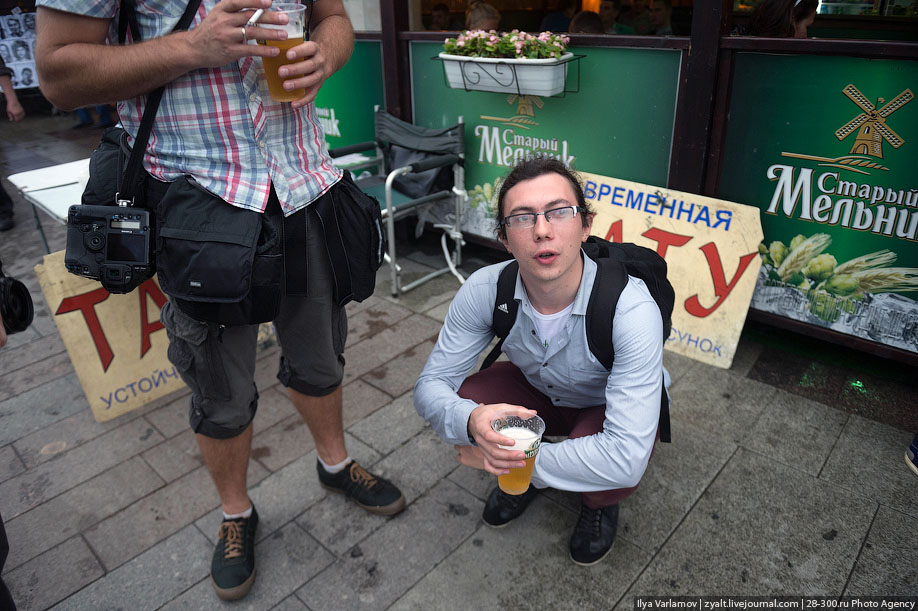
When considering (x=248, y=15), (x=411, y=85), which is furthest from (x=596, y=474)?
(x=411, y=85)

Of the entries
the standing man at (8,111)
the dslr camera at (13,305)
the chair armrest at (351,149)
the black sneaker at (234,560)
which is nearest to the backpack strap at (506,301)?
the black sneaker at (234,560)

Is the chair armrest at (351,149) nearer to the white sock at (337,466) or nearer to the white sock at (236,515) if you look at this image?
the white sock at (337,466)

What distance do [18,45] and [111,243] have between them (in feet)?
19.2

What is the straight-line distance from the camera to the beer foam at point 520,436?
67.8 inches

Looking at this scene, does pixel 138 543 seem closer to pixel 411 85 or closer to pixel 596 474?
pixel 596 474

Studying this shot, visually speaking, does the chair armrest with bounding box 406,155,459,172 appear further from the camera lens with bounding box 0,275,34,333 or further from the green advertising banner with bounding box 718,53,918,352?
the camera lens with bounding box 0,275,34,333

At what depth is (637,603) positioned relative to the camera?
2.07 meters

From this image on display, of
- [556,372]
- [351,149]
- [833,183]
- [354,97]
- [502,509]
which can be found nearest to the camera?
[556,372]

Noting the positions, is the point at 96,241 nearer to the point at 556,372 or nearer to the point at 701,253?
the point at 556,372

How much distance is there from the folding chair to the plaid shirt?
220cm

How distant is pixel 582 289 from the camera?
1.99m

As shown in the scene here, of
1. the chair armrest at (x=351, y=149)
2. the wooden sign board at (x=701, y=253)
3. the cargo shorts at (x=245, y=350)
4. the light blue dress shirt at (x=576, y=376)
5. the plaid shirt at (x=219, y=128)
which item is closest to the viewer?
the plaid shirt at (x=219, y=128)

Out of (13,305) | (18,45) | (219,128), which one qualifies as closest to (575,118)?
(219,128)

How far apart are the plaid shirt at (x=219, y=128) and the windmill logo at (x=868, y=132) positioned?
2533 millimetres
